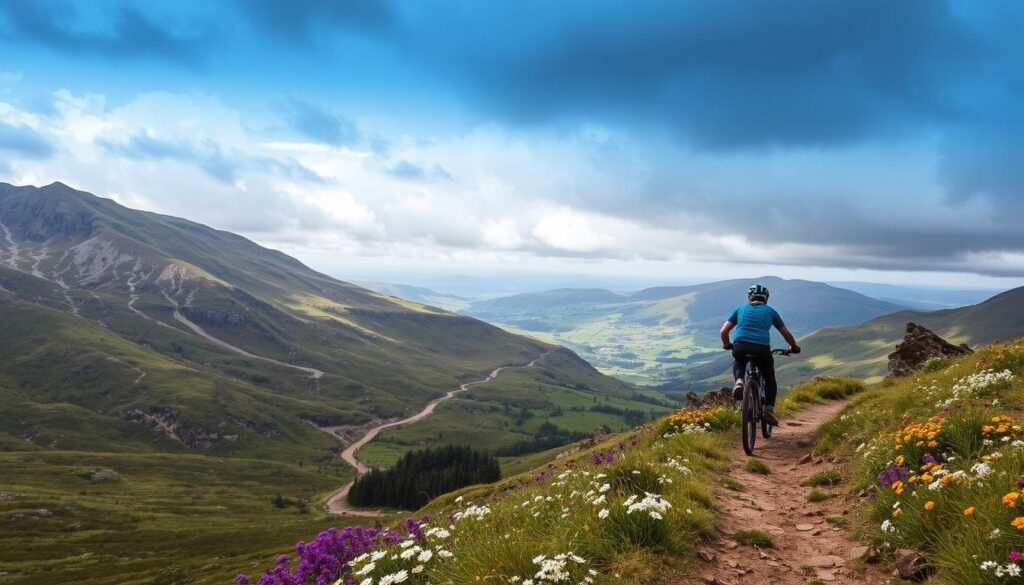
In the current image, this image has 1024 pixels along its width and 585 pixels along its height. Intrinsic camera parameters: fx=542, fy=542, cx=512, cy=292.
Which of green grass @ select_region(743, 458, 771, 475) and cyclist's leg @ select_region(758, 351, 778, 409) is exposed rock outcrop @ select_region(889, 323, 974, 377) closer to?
cyclist's leg @ select_region(758, 351, 778, 409)

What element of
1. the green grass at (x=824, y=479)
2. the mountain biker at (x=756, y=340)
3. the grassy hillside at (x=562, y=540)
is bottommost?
the green grass at (x=824, y=479)

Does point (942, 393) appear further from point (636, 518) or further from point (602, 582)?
point (602, 582)

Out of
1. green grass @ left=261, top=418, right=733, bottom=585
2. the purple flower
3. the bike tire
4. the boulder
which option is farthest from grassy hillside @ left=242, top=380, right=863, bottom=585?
the bike tire

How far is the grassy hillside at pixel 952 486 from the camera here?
Answer: 5.43 m

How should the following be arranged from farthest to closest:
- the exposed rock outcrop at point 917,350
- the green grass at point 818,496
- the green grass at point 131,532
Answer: the green grass at point 131,532
the exposed rock outcrop at point 917,350
the green grass at point 818,496

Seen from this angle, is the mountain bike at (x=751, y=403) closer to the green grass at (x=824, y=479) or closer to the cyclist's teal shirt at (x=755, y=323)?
the cyclist's teal shirt at (x=755, y=323)

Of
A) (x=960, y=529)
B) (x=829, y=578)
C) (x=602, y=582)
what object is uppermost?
(x=960, y=529)

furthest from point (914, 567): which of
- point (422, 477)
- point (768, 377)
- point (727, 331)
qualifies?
point (422, 477)

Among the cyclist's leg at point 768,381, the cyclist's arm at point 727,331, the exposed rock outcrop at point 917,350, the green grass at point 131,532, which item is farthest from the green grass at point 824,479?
the green grass at point 131,532

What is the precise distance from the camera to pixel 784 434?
63.0 feet

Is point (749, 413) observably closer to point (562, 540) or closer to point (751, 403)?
point (751, 403)

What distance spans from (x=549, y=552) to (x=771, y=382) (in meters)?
12.7

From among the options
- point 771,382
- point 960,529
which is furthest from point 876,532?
point 771,382

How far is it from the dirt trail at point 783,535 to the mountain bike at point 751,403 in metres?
0.81
